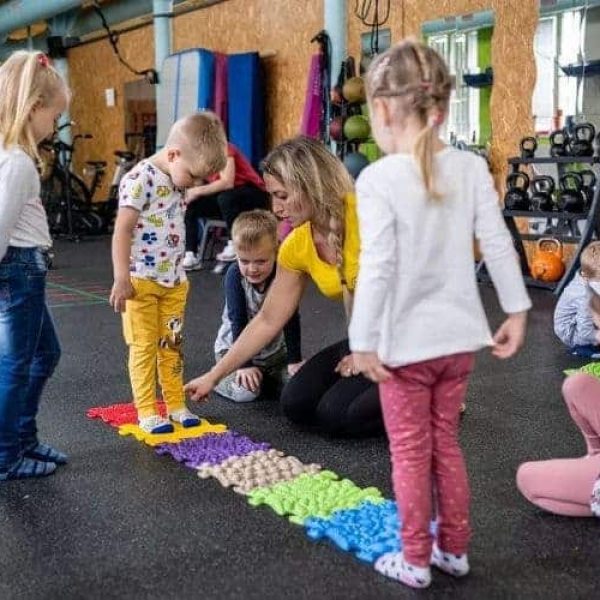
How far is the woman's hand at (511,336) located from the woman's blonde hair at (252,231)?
4.27ft

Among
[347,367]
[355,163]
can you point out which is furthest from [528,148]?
[347,367]

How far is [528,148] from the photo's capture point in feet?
17.7

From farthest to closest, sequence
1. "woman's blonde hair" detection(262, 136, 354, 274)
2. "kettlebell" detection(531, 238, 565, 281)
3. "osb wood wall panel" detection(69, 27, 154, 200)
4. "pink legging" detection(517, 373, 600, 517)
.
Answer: "osb wood wall panel" detection(69, 27, 154, 200) < "kettlebell" detection(531, 238, 565, 281) < "woman's blonde hair" detection(262, 136, 354, 274) < "pink legging" detection(517, 373, 600, 517)

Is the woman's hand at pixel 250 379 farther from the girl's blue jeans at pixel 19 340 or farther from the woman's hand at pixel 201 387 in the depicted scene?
the girl's blue jeans at pixel 19 340

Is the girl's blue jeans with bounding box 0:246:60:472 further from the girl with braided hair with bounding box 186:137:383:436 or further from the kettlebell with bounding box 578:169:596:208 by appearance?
the kettlebell with bounding box 578:169:596:208

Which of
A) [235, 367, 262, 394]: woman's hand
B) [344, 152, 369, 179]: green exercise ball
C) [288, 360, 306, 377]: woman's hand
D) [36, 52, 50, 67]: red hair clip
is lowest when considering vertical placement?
[235, 367, 262, 394]: woman's hand

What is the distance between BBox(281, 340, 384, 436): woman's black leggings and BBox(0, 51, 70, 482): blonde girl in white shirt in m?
0.77

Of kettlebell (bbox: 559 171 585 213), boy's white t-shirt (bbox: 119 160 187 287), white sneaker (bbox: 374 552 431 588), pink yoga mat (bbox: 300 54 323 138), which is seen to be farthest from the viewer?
pink yoga mat (bbox: 300 54 323 138)

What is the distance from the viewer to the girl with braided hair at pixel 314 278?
7.25 feet

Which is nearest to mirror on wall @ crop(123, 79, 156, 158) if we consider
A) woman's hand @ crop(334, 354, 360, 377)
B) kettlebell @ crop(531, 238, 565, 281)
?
kettlebell @ crop(531, 238, 565, 281)

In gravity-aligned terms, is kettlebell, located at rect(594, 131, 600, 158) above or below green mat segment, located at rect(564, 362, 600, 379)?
above

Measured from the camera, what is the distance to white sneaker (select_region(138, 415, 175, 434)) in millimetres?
2531

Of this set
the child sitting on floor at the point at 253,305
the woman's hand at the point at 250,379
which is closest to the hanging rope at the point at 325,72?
the child sitting on floor at the point at 253,305

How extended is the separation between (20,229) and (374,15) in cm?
505
